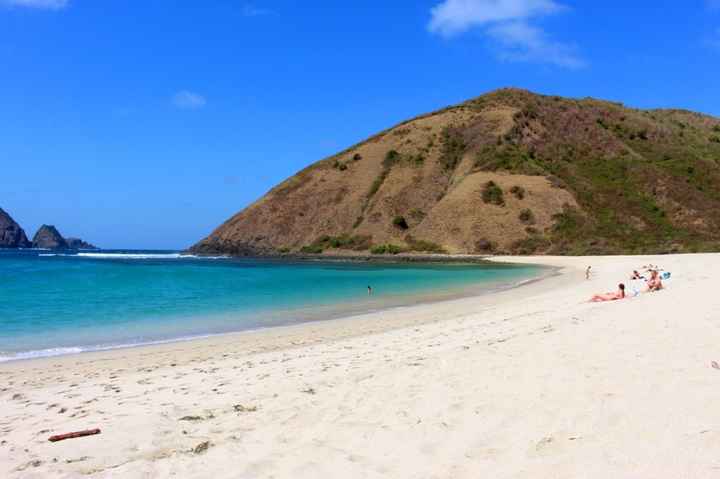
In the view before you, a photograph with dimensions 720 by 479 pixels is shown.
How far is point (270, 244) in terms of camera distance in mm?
94125

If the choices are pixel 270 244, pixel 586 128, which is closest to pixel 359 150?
pixel 270 244

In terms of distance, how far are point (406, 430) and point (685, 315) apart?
30.7ft

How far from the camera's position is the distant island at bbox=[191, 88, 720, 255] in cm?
7281

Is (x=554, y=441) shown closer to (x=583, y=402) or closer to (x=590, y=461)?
(x=590, y=461)

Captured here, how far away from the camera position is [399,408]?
6.66 meters

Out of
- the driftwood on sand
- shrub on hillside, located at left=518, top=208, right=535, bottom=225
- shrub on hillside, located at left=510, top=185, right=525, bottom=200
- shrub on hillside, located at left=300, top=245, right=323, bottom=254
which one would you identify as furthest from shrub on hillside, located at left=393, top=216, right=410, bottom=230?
the driftwood on sand

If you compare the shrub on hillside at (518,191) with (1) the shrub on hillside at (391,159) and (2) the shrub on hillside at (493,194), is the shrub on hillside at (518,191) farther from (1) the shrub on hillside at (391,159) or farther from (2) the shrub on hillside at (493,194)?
(1) the shrub on hillside at (391,159)

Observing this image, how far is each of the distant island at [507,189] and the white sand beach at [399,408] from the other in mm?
58791

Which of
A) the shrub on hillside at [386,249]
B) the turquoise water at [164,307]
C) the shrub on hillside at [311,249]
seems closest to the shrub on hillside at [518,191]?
the shrub on hillside at [386,249]

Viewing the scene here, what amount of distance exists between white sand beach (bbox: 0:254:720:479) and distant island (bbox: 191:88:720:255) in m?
58.8

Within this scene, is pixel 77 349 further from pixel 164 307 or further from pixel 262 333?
pixel 164 307

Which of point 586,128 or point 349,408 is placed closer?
point 349,408

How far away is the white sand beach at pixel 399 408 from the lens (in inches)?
195

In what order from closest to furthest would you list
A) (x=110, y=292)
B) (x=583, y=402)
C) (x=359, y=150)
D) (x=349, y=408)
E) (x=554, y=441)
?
1. (x=554, y=441)
2. (x=583, y=402)
3. (x=349, y=408)
4. (x=110, y=292)
5. (x=359, y=150)
